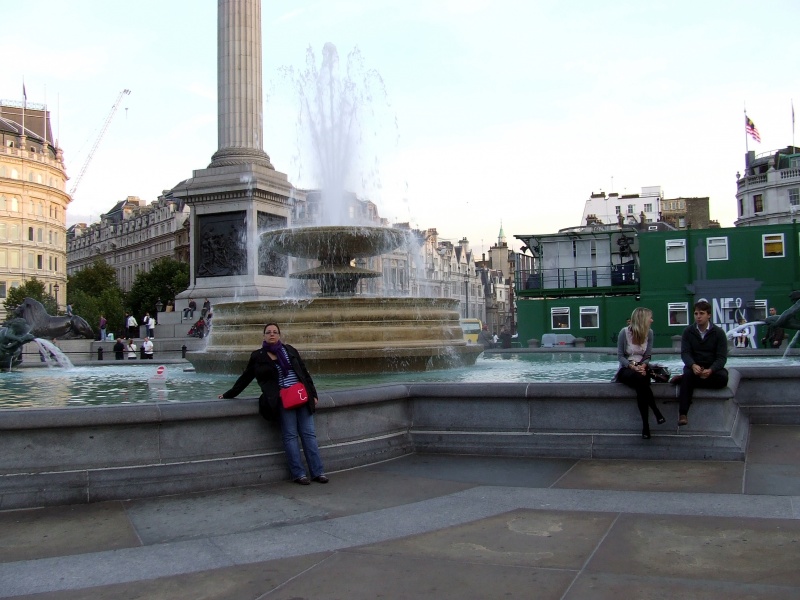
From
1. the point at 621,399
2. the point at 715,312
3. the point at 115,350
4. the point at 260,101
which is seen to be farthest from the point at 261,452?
the point at 715,312

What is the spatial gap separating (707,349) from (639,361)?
65cm

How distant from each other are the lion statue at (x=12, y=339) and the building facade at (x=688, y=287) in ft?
92.0

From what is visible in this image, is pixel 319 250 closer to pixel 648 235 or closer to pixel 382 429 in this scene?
pixel 382 429

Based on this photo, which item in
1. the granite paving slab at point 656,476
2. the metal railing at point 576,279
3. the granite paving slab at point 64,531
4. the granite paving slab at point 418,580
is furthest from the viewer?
the metal railing at point 576,279

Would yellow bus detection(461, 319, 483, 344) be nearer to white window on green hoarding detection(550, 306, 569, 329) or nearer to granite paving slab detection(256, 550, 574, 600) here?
white window on green hoarding detection(550, 306, 569, 329)

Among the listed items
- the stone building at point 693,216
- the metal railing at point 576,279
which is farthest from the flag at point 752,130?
the metal railing at point 576,279

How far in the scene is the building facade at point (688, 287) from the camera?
36719mm

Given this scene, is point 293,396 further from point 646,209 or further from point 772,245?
point 646,209

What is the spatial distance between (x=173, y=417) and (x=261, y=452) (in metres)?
0.90

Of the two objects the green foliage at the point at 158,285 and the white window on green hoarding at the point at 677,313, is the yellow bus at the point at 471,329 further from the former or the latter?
the green foliage at the point at 158,285

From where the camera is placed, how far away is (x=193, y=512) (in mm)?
5988

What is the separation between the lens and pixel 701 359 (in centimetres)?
765

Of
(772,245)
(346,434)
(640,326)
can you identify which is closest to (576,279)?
(772,245)

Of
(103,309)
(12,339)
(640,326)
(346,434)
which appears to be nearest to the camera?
(346,434)
